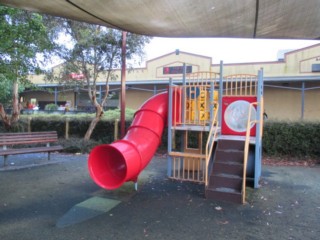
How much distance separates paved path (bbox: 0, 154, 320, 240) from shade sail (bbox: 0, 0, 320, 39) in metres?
2.68

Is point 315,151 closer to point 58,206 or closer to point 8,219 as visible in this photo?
point 58,206

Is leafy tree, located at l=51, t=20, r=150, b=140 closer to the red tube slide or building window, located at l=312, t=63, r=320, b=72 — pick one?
the red tube slide

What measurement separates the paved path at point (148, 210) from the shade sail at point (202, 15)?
2680mm

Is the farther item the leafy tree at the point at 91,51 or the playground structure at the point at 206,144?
the leafy tree at the point at 91,51

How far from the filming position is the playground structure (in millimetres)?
5820

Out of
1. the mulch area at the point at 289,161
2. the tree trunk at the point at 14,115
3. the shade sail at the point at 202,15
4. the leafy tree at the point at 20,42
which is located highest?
the leafy tree at the point at 20,42

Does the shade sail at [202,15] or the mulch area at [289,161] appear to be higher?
the shade sail at [202,15]

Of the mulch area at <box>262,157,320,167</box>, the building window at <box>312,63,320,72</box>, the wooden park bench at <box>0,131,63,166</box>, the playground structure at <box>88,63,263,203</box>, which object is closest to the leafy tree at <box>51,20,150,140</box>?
the wooden park bench at <box>0,131,63,166</box>

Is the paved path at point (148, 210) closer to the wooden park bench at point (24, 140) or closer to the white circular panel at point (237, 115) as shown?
the wooden park bench at point (24, 140)

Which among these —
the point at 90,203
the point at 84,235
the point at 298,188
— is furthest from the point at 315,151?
the point at 84,235

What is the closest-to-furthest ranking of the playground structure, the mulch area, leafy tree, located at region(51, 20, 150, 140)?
the playground structure < the mulch area < leafy tree, located at region(51, 20, 150, 140)

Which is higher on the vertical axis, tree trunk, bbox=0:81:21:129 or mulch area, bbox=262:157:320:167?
tree trunk, bbox=0:81:21:129

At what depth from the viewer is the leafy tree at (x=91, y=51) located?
35.2 ft

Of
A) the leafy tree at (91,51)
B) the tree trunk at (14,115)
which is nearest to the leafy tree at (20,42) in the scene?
the leafy tree at (91,51)
